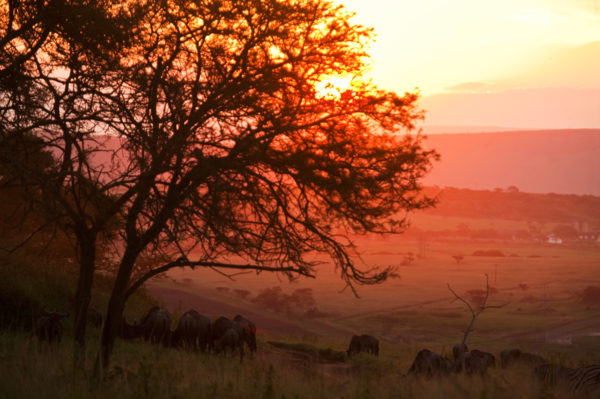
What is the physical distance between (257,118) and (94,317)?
9627mm

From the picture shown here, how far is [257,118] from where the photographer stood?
12.0 m

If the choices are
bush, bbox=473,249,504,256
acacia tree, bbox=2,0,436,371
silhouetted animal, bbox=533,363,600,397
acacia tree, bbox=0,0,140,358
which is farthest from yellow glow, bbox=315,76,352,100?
bush, bbox=473,249,504,256

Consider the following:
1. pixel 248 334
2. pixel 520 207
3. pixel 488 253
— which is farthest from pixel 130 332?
pixel 520 207

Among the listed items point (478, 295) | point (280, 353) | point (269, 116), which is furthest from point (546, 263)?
point (269, 116)

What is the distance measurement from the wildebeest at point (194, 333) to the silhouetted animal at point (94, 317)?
9.35 ft

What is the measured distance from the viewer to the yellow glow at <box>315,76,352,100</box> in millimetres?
12234

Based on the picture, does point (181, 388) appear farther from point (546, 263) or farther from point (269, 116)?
point (546, 263)

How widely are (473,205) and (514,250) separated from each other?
43.9 m

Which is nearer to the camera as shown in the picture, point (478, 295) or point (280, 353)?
point (280, 353)

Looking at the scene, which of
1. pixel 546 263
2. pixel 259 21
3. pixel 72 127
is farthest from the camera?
pixel 546 263

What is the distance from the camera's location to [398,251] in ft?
445

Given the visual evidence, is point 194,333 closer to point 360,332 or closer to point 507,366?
point 507,366

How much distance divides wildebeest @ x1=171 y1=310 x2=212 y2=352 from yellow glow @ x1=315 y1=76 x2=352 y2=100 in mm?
7431

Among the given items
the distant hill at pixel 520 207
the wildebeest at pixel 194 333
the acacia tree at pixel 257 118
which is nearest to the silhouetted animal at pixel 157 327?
the wildebeest at pixel 194 333
